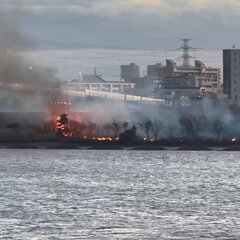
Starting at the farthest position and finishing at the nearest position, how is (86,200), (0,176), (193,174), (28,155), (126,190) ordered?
(28,155) → (193,174) → (0,176) → (126,190) → (86,200)

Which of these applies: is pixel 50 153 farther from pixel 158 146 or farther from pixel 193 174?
pixel 193 174

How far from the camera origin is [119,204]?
65812 millimetres

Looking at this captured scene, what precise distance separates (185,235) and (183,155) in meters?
112

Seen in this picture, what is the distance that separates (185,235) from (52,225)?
5843 millimetres

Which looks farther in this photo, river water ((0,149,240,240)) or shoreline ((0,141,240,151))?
shoreline ((0,141,240,151))

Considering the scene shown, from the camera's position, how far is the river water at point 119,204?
53.4 m

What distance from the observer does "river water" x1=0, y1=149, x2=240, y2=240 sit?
5344 centimetres

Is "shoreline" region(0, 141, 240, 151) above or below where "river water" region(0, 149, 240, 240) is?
below

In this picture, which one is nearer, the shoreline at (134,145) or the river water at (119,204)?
the river water at (119,204)

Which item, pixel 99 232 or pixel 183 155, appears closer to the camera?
pixel 99 232

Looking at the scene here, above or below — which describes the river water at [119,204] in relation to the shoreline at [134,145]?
above

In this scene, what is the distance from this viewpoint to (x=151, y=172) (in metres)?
107

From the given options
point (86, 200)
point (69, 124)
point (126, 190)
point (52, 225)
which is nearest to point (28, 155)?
point (69, 124)

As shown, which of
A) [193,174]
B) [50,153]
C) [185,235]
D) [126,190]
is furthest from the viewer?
[50,153]
